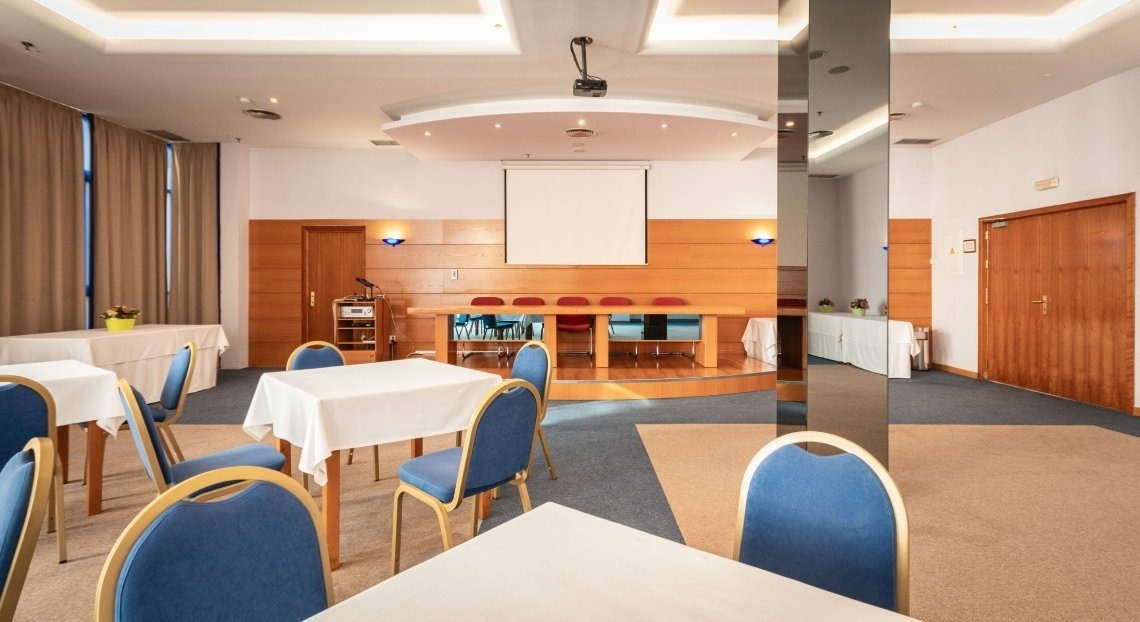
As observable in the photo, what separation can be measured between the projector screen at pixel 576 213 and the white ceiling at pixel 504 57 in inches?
83.0

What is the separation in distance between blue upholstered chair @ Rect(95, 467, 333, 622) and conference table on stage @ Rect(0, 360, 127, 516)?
2.48 meters

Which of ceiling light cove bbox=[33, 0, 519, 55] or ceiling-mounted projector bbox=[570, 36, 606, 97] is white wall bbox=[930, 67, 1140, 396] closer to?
ceiling-mounted projector bbox=[570, 36, 606, 97]

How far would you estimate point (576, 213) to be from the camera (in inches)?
364

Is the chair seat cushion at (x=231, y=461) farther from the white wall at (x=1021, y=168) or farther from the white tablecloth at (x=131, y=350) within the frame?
the white wall at (x=1021, y=168)

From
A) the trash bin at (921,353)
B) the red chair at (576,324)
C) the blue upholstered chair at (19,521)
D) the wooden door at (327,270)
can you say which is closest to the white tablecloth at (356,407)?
the blue upholstered chair at (19,521)

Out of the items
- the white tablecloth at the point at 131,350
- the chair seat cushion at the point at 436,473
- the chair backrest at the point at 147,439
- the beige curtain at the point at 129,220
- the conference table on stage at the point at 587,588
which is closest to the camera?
the conference table on stage at the point at 587,588

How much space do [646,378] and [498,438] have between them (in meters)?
4.38

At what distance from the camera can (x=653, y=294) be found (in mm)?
9281

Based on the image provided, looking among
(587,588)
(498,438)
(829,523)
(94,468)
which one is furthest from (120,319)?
(829,523)

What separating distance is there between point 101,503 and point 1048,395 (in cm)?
901

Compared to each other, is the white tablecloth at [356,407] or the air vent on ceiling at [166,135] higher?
the air vent on ceiling at [166,135]

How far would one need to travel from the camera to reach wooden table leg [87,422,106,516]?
320 centimetres

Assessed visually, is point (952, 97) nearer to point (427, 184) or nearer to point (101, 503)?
point (427, 184)

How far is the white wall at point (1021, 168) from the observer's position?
5941 millimetres
